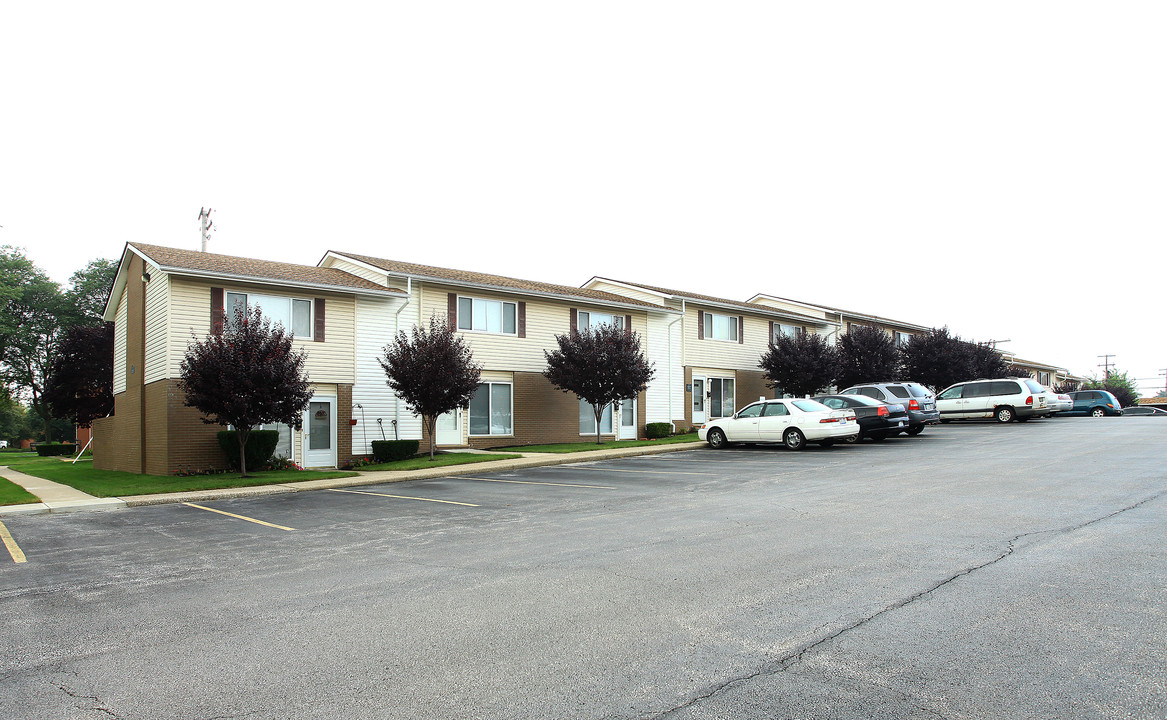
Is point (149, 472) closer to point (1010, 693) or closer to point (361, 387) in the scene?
point (361, 387)

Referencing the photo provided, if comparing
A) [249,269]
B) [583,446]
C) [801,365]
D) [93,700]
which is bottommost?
[93,700]

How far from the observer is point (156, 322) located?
67.7 ft

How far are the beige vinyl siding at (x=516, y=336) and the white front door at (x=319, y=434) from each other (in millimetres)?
4196

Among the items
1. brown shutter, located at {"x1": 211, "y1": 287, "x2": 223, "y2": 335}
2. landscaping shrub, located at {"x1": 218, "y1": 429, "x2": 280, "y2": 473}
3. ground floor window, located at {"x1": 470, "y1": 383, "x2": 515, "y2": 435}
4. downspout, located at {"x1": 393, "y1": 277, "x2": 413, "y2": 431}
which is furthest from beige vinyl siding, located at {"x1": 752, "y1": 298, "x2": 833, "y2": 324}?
brown shutter, located at {"x1": 211, "y1": 287, "x2": 223, "y2": 335}

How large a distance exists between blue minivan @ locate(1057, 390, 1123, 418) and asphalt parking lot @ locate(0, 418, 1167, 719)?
106ft

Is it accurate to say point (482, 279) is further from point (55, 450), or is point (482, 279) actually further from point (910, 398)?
point (55, 450)

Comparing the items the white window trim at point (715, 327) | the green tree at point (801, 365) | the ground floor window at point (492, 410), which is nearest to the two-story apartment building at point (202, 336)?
the ground floor window at point (492, 410)

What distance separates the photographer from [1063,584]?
593 centimetres

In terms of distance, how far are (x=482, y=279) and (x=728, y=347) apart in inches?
504

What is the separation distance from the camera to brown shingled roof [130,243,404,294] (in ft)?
65.2

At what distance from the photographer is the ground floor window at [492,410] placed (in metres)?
25.2

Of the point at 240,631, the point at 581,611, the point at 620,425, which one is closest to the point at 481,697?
the point at 581,611

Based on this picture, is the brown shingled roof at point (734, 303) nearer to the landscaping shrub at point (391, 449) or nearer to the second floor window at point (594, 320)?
the second floor window at point (594, 320)

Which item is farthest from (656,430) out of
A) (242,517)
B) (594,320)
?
(242,517)
